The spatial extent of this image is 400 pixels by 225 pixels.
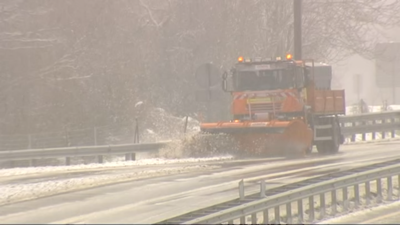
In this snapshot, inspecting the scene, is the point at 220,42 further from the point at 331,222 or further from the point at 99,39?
the point at 331,222

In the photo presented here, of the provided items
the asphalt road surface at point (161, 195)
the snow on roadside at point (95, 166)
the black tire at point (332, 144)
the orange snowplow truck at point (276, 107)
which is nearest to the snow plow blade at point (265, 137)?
the orange snowplow truck at point (276, 107)

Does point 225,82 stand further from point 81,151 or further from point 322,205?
point 322,205

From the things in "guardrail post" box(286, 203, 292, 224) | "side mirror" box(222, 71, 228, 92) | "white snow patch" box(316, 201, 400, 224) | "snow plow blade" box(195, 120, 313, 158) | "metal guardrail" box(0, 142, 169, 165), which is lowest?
"white snow patch" box(316, 201, 400, 224)

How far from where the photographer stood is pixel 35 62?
3353 centimetres

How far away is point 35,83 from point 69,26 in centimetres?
295

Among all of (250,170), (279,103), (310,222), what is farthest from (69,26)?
(310,222)

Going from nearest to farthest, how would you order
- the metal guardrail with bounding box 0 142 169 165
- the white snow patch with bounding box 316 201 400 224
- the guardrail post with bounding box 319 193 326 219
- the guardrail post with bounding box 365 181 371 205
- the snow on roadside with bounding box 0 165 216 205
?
the white snow patch with bounding box 316 201 400 224 → the guardrail post with bounding box 319 193 326 219 → the guardrail post with bounding box 365 181 371 205 → the snow on roadside with bounding box 0 165 216 205 → the metal guardrail with bounding box 0 142 169 165

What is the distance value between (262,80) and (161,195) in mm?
9646

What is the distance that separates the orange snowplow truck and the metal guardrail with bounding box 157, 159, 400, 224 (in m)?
7.01

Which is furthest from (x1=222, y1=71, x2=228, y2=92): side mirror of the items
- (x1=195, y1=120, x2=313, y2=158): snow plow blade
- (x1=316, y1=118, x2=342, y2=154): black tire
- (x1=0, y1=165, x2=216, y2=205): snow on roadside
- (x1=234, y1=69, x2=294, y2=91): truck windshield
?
(x1=0, y1=165, x2=216, y2=205): snow on roadside

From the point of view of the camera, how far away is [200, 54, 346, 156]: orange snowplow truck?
2403 cm

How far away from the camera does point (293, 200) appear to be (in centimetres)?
1304

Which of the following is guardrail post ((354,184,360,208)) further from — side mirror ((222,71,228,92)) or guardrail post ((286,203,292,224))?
side mirror ((222,71,228,92))

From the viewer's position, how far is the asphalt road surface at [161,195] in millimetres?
13945
